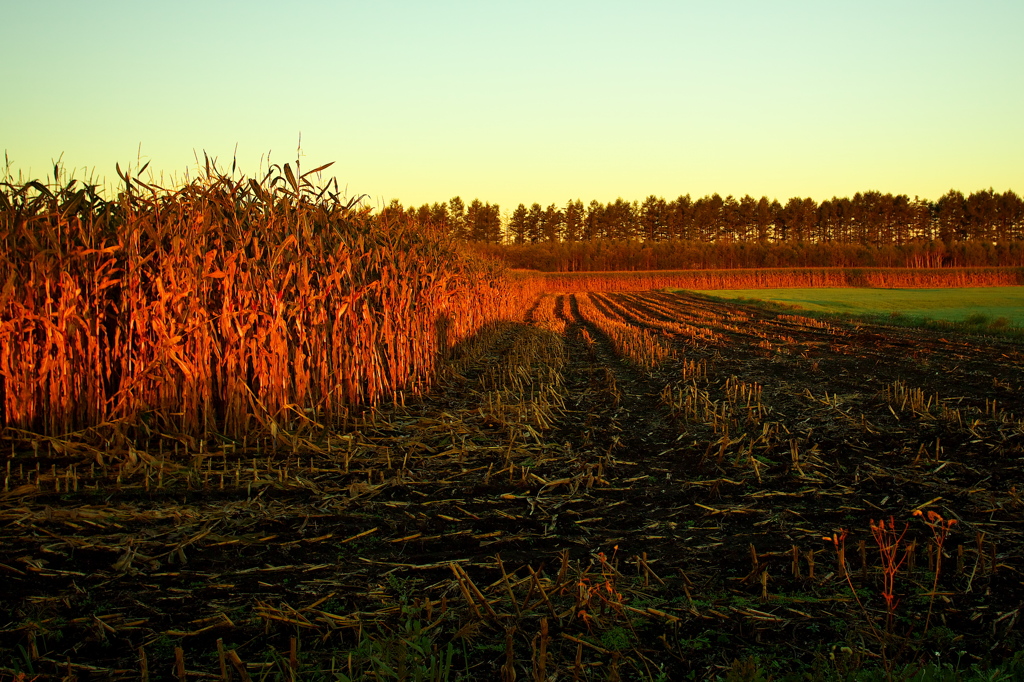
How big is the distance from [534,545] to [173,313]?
4.33 meters

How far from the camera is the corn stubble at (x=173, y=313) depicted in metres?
5.91

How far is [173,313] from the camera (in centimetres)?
618

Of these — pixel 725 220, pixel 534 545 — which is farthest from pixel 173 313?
pixel 725 220

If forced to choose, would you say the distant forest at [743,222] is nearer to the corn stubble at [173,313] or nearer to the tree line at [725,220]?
the tree line at [725,220]

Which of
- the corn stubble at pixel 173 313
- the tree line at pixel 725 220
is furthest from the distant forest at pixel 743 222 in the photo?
the corn stubble at pixel 173 313

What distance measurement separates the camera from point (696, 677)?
245 cm

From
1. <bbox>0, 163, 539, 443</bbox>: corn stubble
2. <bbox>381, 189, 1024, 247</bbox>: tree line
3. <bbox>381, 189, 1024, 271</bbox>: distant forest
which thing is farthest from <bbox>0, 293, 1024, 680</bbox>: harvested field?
<bbox>381, 189, 1024, 247</bbox>: tree line

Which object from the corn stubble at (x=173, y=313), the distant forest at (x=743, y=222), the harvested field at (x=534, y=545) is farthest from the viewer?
the distant forest at (x=743, y=222)

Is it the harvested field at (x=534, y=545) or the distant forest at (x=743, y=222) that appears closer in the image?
the harvested field at (x=534, y=545)

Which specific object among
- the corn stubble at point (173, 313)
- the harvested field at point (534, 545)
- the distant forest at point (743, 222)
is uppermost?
the distant forest at point (743, 222)

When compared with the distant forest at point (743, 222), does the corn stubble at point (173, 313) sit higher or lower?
lower

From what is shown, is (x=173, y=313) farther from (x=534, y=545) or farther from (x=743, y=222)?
(x=743, y=222)

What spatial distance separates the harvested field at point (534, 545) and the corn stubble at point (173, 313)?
1.31ft

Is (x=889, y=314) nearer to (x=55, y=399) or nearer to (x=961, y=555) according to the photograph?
(x=961, y=555)
